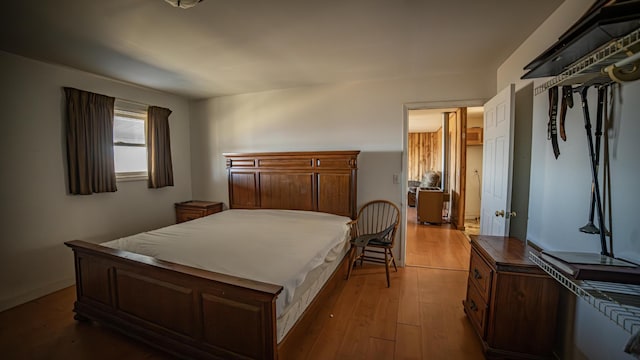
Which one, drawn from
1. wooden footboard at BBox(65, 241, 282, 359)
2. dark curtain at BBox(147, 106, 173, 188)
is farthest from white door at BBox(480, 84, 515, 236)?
dark curtain at BBox(147, 106, 173, 188)

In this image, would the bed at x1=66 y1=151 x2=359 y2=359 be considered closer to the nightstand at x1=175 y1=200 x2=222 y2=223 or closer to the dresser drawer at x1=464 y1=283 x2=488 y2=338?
the dresser drawer at x1=464 y1=283 x2=488 y2=338

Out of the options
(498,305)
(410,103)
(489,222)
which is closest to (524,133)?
(489,222)

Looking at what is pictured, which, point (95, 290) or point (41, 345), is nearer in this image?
point (41, 345)

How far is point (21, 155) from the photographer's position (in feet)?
8.48

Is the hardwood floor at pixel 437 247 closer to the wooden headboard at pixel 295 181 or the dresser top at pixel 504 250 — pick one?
the wooden headboard at pixel 295 181

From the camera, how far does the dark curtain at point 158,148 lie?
377 cm

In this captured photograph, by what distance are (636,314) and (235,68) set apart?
3.40m

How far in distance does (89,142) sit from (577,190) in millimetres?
4553

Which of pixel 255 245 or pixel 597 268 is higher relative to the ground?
pixel 597 268

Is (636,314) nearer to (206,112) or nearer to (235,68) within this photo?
(235,68)

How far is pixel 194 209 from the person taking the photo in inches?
157

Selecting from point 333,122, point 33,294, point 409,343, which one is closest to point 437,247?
point 409,343

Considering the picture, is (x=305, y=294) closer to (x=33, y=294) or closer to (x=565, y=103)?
(x=565, y=103)

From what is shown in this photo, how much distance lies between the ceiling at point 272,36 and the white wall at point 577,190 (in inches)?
20.2
